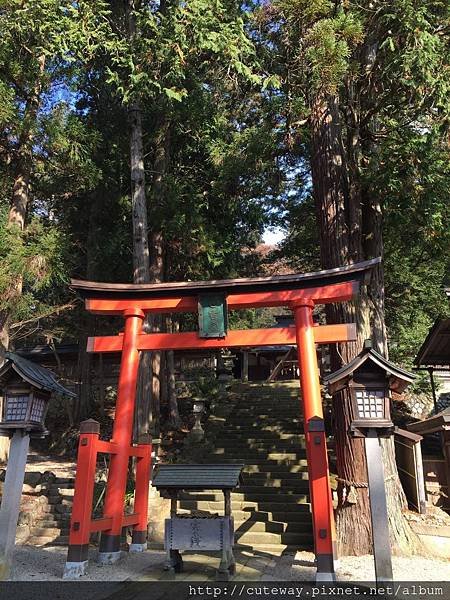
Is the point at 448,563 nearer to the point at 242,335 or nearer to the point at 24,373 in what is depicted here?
the point at 242,335

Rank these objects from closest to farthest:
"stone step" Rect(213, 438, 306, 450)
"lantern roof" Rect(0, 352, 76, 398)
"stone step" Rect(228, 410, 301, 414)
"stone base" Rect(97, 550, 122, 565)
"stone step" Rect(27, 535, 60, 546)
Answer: "lantern roof" Rect(0, 352, 76, 398), "stone base" Rect(97, 550, 122, 565), "stone step" Rect(27, 535, 60, 546), "stone step" Rect(213, 438, 306, 450), "stone step" Rect(228, 410, 301, 414)

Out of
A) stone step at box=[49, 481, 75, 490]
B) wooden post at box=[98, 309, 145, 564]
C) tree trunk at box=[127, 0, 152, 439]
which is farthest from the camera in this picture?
tree trunk at box=[127, 0, 152, 439]

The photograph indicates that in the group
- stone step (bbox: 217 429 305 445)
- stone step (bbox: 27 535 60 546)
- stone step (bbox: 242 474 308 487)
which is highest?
stone step (bbox: 217 429 305 445)

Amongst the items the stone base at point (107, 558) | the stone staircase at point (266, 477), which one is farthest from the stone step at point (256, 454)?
the stone base at point (107, 558)

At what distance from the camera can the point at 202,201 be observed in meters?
13.9

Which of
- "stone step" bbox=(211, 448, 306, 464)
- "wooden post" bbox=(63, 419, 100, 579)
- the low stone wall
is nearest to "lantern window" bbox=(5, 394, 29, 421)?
"wooden post" bbox=(63, 419, 100, 579)

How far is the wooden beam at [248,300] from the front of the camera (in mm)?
7195

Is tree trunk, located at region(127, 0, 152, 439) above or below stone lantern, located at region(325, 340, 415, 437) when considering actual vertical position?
above

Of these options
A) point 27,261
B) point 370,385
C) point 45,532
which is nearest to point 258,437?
point 45,532

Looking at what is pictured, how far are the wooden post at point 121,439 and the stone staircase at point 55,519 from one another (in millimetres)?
2100

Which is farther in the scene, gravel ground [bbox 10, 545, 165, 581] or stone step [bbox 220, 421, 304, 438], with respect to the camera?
stone step [bbox 220, 421, 304, 438]

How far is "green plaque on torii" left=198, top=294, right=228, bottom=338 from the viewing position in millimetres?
7320

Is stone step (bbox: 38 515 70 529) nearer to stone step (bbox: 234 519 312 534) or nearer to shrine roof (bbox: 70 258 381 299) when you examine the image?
stone step (bbox: 234 519 312 534)

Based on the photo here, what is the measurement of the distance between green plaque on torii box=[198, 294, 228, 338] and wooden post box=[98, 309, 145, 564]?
1.09 metres
